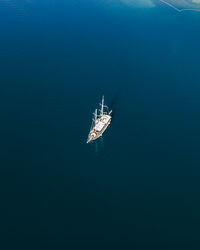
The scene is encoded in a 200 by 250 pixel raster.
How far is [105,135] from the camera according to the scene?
122 metres

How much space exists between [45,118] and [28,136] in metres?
10.9

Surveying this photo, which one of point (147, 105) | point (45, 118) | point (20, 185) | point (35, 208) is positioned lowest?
point (35, 208)

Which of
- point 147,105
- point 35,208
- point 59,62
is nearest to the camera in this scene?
point 35,208

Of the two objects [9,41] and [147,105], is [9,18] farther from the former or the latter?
[147,105]

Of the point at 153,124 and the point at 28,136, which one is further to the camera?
the point at 153,124

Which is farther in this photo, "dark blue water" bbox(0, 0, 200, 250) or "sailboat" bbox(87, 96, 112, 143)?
"sailboat" bbox(87, 96, 112, 143)

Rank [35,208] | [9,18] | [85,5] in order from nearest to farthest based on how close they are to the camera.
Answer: [35,208]
[9,18]
[85,5]

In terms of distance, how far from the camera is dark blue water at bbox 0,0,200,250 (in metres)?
93.2

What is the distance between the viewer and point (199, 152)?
381 feet

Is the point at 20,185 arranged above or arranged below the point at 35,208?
above

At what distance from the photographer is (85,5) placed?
19750 cm

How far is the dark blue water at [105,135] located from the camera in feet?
306

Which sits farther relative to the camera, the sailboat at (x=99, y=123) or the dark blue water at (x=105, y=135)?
the sailboat at (x=99, y=123)

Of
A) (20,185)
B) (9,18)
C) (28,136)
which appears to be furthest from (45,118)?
(9,18)
